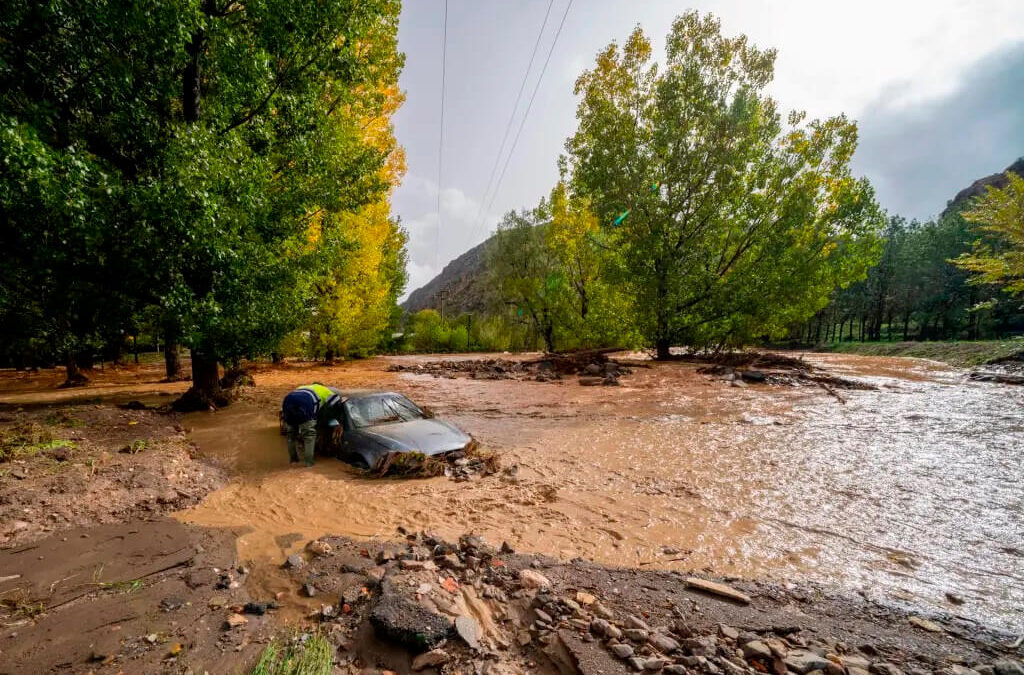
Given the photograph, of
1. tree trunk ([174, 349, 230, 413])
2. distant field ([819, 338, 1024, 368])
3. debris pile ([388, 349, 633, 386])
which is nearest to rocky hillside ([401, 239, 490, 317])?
debris pile ([388, 349, 633, 386])

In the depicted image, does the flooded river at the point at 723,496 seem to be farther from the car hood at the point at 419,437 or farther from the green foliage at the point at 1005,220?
the green foliage at the point at 1005,220

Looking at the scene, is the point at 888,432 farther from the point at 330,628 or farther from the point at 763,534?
the point at 330,628

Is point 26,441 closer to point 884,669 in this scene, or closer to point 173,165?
point 173,165

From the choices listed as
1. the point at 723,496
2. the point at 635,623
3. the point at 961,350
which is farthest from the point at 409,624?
the point at 961,350

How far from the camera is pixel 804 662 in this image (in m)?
2.33

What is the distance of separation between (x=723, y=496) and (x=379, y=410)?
572cm

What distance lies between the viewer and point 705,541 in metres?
4.21

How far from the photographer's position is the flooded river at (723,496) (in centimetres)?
382

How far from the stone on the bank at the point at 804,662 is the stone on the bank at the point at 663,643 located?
24.1 inches

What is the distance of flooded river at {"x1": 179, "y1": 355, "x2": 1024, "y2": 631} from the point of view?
12.5 feet

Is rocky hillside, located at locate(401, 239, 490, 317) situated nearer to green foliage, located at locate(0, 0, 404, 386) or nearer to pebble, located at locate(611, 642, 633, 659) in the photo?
green foliage, located at locate(0, 0, 404, 386)

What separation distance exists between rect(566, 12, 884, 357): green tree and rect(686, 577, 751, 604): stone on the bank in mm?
16449

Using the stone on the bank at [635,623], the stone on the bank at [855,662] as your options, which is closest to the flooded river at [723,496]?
the stone on the bank at [635,623]

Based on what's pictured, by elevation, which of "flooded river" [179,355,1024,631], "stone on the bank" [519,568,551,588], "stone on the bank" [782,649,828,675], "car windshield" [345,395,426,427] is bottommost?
"flooded river" [179,355,1024,631]
